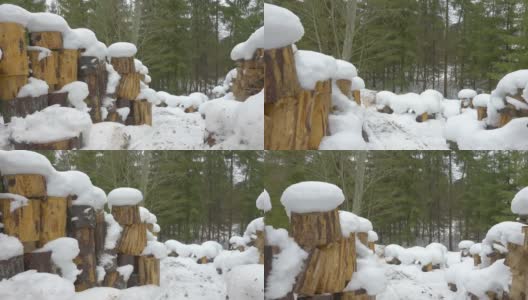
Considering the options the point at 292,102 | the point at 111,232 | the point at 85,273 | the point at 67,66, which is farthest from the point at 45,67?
the point at 111,232

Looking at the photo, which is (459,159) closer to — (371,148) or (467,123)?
(467,123)

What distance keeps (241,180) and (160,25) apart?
0.84 metres

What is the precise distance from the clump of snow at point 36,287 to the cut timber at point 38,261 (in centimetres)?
4

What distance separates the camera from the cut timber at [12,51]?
1.70 m

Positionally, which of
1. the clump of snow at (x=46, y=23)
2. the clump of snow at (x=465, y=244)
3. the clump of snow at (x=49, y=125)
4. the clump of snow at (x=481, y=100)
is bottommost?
the clump of snow at (x=465, y=244)

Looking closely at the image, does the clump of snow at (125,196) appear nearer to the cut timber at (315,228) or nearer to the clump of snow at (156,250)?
the clump of snow at (156,250)

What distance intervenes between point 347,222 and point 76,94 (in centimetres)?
136

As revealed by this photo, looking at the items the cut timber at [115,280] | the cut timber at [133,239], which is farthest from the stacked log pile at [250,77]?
the cut timber at [115,280]

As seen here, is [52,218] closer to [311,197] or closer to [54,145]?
[54,145]

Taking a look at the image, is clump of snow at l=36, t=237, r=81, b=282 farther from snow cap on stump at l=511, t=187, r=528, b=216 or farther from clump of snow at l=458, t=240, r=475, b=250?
snow cap on stump at l=511, t=187, r=528, b=216

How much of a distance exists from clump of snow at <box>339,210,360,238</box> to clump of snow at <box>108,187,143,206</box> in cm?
120

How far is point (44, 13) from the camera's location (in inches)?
71.6

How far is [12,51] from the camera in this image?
1.71 m

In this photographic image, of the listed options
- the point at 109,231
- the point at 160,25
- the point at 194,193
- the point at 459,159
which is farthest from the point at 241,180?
the point at 109,231
